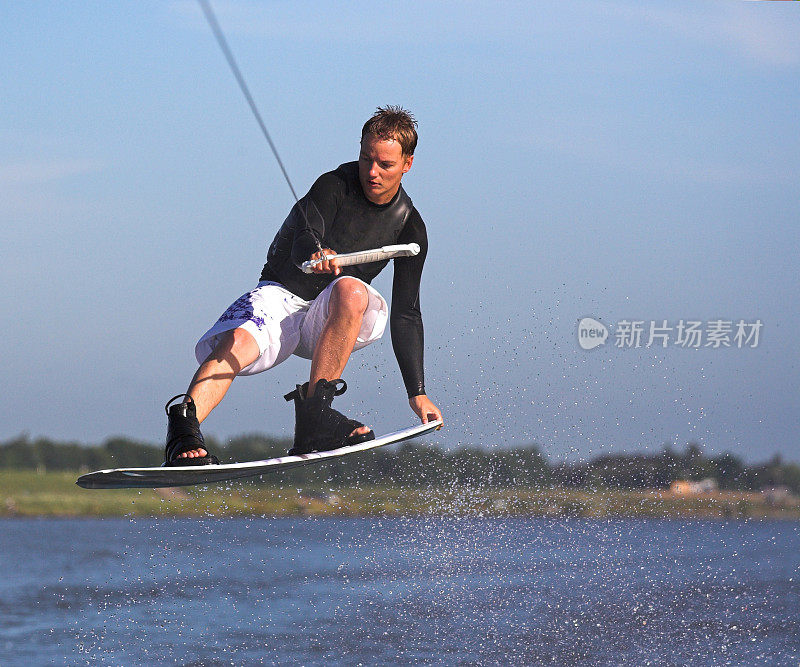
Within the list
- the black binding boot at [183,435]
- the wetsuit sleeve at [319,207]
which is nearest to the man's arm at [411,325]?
the wetsuit sleeve at [319,207]

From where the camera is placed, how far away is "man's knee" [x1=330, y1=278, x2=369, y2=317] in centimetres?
608

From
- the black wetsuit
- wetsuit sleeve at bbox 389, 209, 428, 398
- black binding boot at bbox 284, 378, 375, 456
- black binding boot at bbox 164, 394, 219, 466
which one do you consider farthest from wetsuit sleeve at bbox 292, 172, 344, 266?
black binding boot at bbox 164, 394, 219, 466

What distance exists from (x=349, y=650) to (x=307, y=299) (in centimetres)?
1429

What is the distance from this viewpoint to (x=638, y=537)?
Result: 54.4 m

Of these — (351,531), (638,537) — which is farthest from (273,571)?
(351,531)

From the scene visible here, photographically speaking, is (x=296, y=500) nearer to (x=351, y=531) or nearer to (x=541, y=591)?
(x=351, y=531)

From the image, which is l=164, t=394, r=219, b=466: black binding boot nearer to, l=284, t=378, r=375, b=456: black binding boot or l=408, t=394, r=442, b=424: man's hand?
l=284, t=378, r=375, b=456: black binding boot

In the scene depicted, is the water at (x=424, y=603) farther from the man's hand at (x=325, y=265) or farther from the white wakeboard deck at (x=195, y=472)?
the man's hand at (x=325, y=265)

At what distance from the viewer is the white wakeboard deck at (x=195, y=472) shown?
18.7 ft

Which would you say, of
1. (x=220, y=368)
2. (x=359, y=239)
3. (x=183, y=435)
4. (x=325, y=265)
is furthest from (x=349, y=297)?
(x=183, y=435)

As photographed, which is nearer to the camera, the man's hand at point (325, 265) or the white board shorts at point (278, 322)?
Answer: the man's hand at point (325, 265)

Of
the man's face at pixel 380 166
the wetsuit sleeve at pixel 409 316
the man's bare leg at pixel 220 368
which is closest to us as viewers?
the man's face at pixel 380 166

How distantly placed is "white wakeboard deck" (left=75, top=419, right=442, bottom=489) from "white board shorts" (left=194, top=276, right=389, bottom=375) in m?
0.63

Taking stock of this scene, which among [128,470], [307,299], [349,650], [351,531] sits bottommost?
[351,531]
